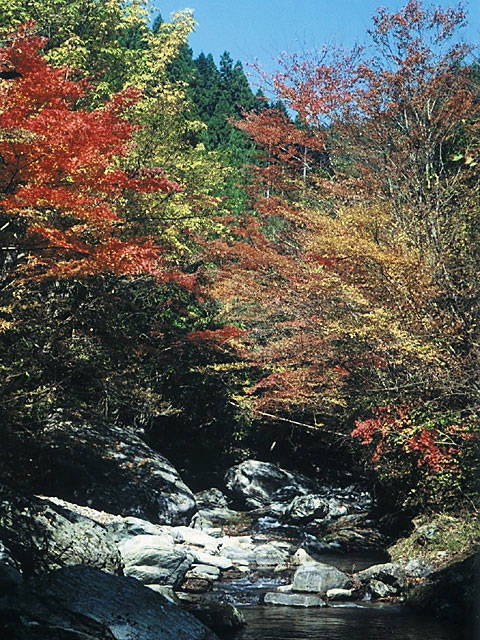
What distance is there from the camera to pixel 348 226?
39.2 ft

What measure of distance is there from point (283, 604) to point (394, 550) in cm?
282

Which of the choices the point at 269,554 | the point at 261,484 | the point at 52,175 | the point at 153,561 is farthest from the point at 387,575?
the point at 52,175

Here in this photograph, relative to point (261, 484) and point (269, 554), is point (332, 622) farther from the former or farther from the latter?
point (261, 484)

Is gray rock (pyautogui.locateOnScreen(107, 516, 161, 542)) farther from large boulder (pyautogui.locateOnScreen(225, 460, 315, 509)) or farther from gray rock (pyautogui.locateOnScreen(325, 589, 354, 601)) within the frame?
large boulder (pyautogui.locateOnScreen(225, 460, 315, 509))

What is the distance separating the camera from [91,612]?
4.89 m

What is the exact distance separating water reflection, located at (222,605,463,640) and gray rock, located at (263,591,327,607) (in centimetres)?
16

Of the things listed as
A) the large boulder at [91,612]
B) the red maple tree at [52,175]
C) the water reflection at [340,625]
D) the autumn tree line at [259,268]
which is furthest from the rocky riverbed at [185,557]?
the red maple tree at [52,175]

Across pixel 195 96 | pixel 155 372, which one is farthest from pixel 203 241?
pixel 195 96

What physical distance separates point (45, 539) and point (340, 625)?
3.18 meters

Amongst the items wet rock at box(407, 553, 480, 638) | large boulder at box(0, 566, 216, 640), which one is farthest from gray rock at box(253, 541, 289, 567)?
large boulder at box(0, 566, 216, 640)

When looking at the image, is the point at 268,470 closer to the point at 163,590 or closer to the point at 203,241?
the point at 203,241

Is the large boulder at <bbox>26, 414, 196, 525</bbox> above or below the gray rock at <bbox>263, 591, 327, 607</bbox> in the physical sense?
above

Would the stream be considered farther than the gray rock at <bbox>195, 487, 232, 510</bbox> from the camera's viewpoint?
No

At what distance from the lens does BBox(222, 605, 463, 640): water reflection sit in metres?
6.80
